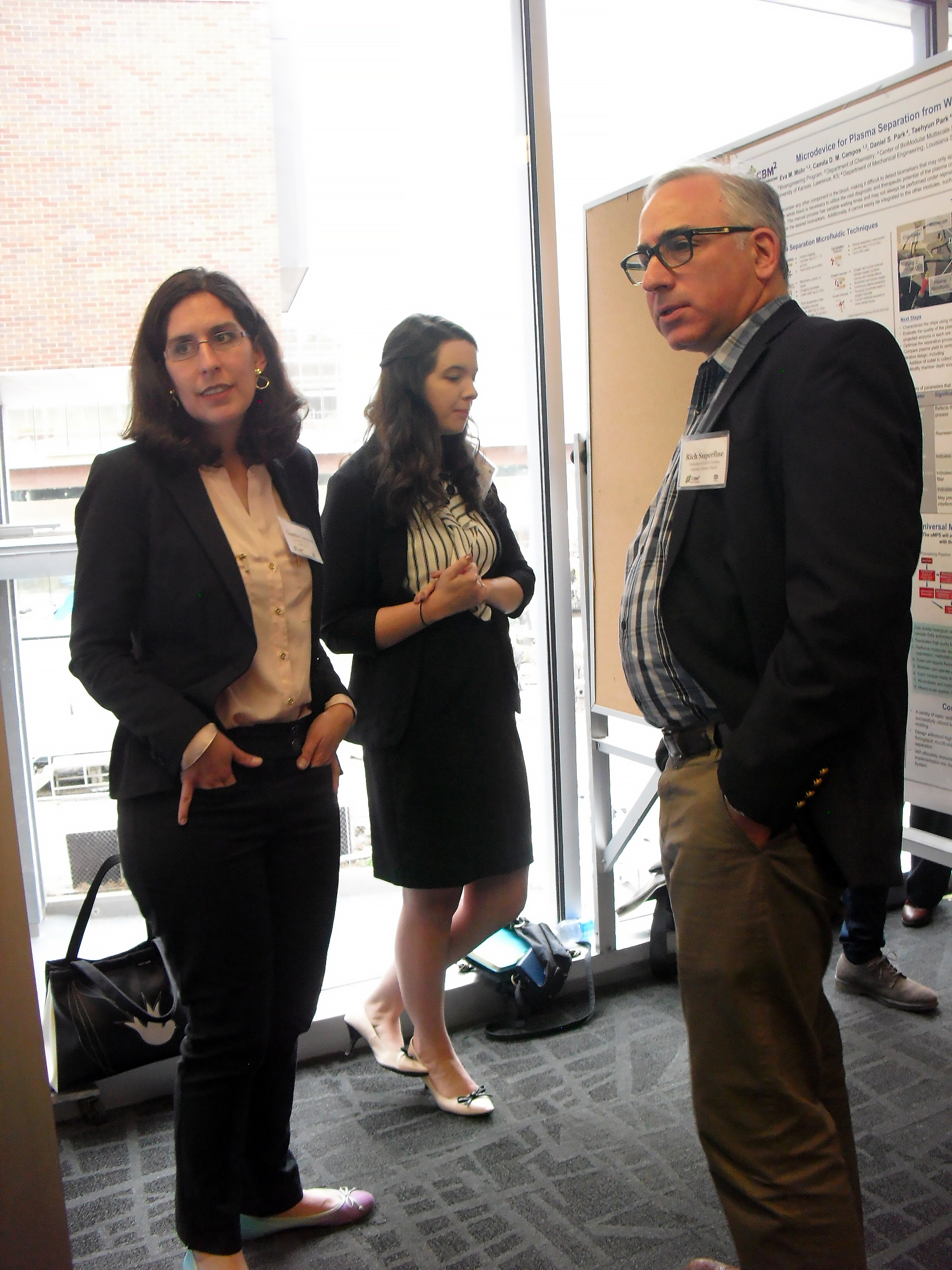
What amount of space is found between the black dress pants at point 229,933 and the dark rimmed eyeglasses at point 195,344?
0.65m

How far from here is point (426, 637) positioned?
206cm

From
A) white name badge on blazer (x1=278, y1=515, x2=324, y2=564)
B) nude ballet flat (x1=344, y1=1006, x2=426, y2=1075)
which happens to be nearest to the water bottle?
nude ballet flat (x1=344, y1=1006, x2=426, y2=1075)

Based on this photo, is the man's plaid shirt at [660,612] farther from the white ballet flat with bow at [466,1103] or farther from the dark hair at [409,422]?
the white ballet flat with bow at [466,1103]

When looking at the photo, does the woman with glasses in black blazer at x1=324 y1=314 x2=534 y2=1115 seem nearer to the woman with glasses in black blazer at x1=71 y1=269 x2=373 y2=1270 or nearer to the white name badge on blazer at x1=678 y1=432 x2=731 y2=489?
the woman with glasses in black blazer at x1=71 y1=269 x2=373 y2=1270

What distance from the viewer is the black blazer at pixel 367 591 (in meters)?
2.02

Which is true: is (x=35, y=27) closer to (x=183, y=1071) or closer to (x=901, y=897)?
(x=183, y=1071)

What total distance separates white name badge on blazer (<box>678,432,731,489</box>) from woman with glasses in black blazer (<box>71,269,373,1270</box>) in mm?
649

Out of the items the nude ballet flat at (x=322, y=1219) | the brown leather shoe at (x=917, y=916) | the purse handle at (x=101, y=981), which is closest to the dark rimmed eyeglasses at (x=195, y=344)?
the purse handle at (x=101, y=981)

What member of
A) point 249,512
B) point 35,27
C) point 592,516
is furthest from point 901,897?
point 35,27

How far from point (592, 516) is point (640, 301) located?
0.56 m

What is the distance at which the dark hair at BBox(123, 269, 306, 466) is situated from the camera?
1.49 metres

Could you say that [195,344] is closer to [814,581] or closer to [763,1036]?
[814,581]

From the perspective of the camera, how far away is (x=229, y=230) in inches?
95.4

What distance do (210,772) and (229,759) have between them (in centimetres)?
3
